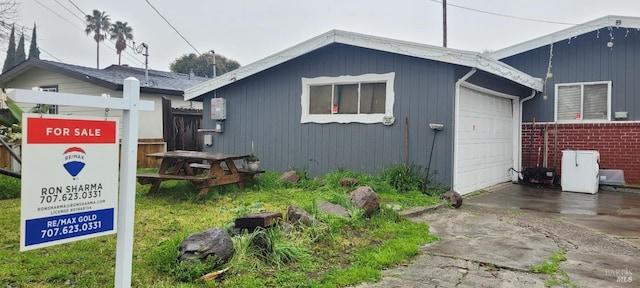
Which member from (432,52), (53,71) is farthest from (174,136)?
(432,52)

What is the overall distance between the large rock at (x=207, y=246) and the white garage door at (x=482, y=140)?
4.80m

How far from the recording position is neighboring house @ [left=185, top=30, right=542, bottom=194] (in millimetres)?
7160

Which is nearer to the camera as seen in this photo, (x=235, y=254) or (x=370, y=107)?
(x=235, y=254)

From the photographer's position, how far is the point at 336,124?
8.16 meters

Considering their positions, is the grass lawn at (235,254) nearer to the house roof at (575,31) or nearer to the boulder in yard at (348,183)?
the boulder in yard at (348,183)

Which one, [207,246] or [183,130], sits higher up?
[183,130]

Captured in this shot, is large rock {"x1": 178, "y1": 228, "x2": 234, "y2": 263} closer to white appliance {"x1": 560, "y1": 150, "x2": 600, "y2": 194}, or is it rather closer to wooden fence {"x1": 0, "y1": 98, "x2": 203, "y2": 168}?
white appliance {"x1": 560, "y1": 150, "x2": 600, "y2": 194}

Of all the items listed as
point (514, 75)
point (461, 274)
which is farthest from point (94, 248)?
point (514, 75)

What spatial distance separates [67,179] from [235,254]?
1.59 m

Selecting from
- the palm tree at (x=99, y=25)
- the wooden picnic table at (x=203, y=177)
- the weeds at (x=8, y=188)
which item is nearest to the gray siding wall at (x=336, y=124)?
the wooden picnic table at (x=203, y=177)

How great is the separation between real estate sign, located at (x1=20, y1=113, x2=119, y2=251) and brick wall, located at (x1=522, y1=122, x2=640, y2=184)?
9753mm

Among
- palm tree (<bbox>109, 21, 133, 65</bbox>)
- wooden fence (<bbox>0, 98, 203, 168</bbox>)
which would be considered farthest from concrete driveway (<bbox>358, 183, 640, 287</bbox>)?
palm tree (<bbox>109, 21, 133, 65</bbox>)

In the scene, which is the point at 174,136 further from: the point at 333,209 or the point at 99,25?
the point at 99,25

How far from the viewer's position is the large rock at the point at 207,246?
323 centimetres
